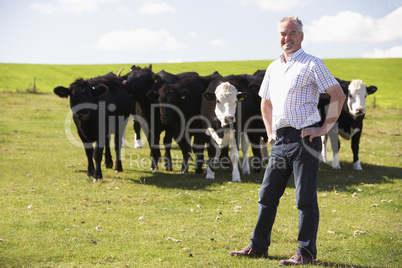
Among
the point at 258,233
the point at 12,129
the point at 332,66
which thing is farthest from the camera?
the point at 332,66

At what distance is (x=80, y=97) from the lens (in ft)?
35.1

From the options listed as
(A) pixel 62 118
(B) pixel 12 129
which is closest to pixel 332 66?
(A) pixel 62 118

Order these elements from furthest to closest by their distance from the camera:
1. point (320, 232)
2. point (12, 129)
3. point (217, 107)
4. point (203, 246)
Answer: point (12, 129)
point (217, 107)
point (320, 232)
point (203, 246)

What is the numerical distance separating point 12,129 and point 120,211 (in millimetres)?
13609

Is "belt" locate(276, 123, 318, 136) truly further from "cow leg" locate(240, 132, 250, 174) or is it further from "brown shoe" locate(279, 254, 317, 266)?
"cow leg" locate(240, 132, 250, 174)

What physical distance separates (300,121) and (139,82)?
8107mm

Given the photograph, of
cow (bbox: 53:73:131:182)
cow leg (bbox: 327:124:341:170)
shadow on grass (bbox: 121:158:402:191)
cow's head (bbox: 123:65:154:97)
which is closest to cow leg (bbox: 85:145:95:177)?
cow (bbox: 53:73:131:182)

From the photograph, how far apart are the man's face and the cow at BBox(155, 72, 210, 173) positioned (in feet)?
21.6

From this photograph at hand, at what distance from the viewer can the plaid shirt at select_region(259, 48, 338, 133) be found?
192 inches

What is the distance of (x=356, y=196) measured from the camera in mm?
9492

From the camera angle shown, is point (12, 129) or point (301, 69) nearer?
point (301, 69)

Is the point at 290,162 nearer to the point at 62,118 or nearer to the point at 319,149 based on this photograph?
the point at 319,149

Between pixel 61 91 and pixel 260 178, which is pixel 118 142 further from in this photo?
pixel 260 178

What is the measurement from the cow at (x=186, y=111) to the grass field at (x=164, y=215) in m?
0.83
